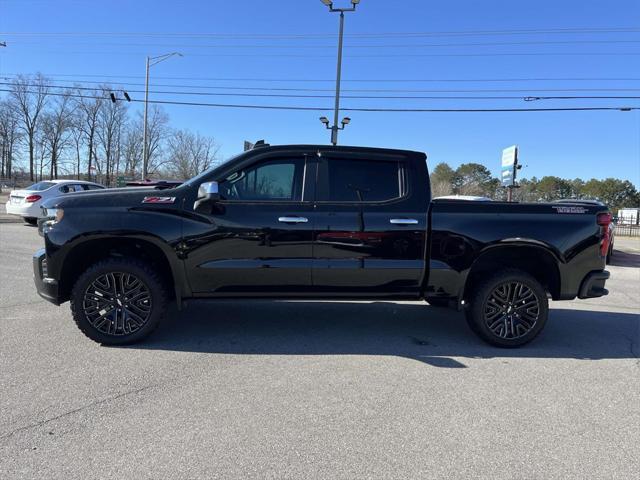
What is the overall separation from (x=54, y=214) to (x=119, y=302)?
1066mm

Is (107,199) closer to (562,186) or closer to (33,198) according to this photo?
(33,198)

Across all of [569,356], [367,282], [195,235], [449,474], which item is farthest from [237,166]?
[569,356]

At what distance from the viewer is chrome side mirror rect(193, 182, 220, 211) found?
4287mm

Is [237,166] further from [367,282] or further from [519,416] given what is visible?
[519,416]

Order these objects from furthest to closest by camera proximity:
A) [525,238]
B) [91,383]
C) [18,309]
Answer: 1. [18,309]
2. [525,238]
3. [91,383]

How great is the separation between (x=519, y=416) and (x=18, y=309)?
18.8ft

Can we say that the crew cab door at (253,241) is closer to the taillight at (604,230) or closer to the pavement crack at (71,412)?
the pavement crack at (71,412)

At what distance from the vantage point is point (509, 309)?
492cm

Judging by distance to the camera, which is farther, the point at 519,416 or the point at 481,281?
the point at 481,281

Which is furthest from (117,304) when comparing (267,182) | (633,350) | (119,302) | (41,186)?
(41,186)

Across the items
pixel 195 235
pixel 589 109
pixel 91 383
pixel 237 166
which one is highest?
pixel 589 109

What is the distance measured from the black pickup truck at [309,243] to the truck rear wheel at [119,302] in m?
0.01

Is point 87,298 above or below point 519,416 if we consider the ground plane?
above

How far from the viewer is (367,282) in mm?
4762
